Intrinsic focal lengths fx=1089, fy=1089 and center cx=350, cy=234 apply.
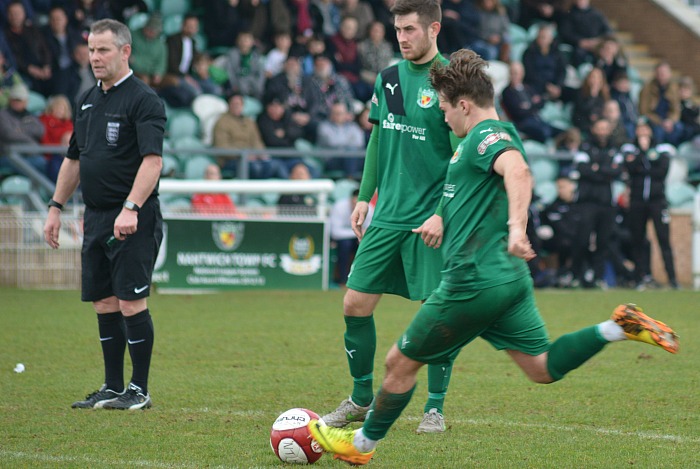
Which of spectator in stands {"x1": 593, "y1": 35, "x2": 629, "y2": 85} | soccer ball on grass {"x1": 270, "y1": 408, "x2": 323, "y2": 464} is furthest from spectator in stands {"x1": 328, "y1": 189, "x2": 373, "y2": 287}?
soccer ball on grass {"x1": 270, "y1": 408, "x2": 323, "y2": 464}

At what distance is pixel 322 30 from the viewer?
20.2 m

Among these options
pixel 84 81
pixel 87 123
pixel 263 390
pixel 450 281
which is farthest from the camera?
pixel 84 81

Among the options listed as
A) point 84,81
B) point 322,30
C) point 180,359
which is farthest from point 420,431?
point 322,30

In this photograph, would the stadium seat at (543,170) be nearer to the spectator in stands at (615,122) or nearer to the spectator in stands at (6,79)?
the spectator in stands at (615,122)

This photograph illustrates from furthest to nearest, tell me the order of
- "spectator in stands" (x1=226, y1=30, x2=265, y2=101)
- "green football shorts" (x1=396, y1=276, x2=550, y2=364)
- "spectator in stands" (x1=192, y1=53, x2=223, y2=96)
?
"spectator in stands" (x1=226, y1=30, x2=265, y2=101), "spectator in stands" (x1=192, y1=53, x2=223, y2=96), "green football shorts" (x1=396, y1=276, x2=550, y2=364)

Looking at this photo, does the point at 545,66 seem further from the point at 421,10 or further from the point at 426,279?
the point at 426,279

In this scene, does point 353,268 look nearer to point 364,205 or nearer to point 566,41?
point 364,205

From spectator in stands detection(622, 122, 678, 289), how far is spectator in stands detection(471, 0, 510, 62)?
14.9ft

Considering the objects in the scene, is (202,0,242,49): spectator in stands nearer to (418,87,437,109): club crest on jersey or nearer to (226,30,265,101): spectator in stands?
(226,30,265,101): spectator in stands

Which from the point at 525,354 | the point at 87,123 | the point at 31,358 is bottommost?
the point at 31,358

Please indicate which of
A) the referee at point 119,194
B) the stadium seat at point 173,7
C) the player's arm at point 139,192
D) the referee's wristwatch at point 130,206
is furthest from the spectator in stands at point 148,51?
the referee's wristwatch at point 130,206

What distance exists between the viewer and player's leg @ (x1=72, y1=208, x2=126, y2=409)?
22.0 ft

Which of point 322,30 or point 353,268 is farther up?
point 322,30

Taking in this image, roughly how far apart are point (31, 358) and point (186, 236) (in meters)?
6.08
